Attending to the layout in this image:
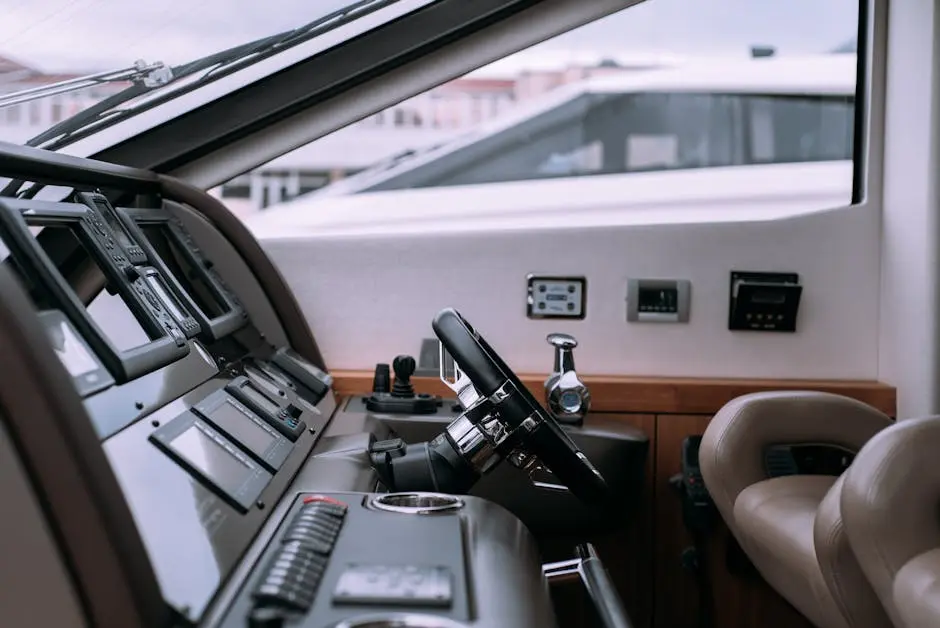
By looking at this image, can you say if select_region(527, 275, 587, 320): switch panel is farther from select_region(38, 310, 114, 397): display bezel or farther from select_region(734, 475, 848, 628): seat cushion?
select_region(38, 310, 114, 397): display bezel

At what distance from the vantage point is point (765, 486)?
75.8 inches

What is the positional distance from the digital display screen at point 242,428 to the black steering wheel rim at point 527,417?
1.06 ft

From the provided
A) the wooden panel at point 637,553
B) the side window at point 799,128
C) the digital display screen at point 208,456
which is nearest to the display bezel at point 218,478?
the digital display screen at point 208,456

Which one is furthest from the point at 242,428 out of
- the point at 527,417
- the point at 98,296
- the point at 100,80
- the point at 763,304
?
the point at 763,304

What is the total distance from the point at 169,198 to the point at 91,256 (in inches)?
24.6

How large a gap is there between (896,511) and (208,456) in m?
0.97

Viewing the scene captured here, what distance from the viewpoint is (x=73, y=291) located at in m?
1.26

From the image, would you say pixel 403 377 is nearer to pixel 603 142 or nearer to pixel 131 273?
pixel 131 273

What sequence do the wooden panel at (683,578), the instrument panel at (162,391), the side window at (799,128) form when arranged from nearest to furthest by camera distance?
the instrument panel at (162,391) → the wooden panel at (683,578) → the side window at (799,128)

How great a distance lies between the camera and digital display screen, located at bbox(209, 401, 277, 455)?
1.38 meters

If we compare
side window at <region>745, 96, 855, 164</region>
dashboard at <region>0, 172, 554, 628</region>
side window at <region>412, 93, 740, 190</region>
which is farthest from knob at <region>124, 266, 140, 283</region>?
side window at <region>745, 96, 855, 164</region>

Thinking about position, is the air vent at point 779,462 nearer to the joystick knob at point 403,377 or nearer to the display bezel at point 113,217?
the joystick knob at point 403,377

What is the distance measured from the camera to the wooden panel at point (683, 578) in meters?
2.36

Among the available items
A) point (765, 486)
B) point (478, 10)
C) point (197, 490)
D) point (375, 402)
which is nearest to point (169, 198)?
point (375, 402)
